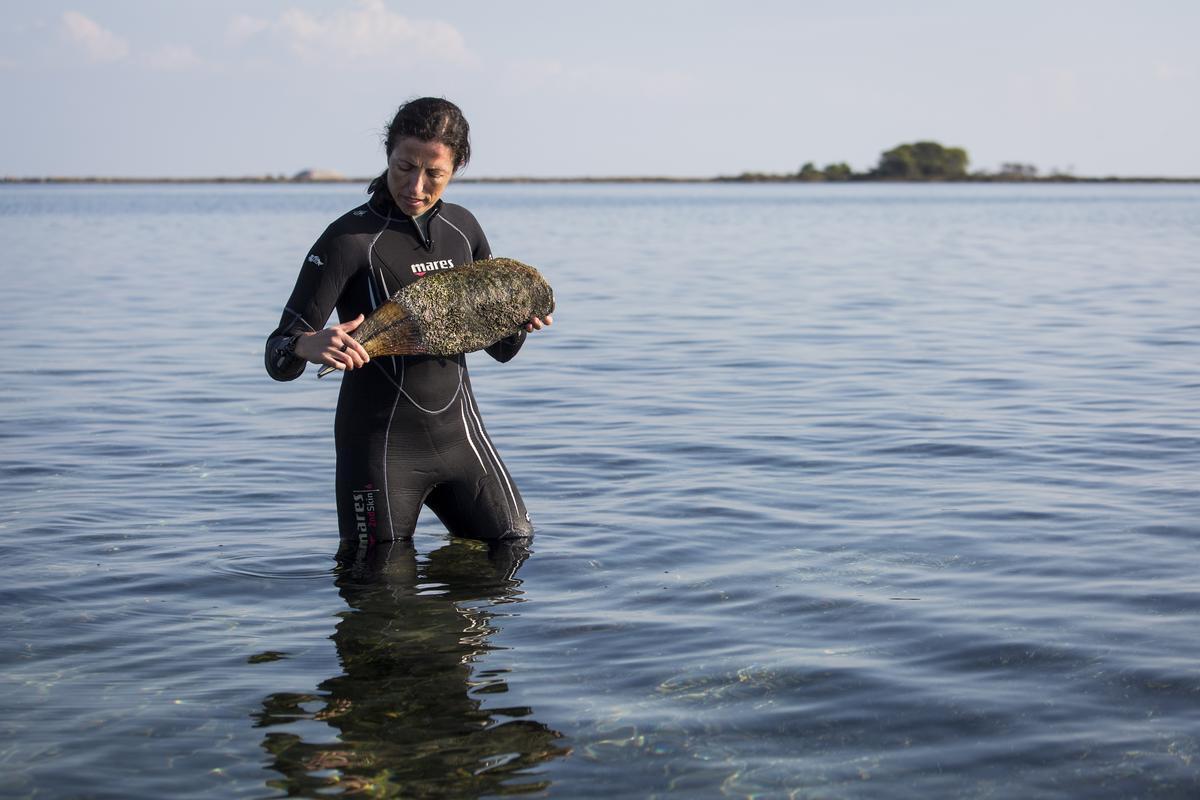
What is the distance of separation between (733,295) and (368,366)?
65.3 feet

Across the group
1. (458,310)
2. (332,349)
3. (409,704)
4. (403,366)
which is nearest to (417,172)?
(458,310)

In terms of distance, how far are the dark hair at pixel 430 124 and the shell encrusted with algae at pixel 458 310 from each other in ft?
1.91

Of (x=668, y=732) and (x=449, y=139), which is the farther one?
(x=449, y=139)

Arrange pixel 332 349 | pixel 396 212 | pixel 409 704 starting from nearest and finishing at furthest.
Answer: pixel 409 704, pixel 332 349, pixel 396 212

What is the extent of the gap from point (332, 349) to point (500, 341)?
46.2 inches

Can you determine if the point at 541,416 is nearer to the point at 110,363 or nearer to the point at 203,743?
the point at 110,363

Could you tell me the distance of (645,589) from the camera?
740 centimetres

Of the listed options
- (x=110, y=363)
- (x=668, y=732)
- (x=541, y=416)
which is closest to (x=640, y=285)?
(x=110, y=363)

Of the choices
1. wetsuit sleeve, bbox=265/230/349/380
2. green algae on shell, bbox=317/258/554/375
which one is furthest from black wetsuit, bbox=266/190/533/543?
green algae on shell, bbox=317/258/554/375

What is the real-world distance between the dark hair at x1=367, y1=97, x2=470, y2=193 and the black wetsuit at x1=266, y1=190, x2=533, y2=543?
1.13 feet

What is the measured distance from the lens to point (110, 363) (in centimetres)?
1702

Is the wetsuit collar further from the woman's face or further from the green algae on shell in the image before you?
the green algae on shell

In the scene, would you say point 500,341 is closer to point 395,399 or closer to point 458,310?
point 458,310

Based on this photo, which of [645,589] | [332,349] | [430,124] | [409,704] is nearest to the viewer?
[409,704]
